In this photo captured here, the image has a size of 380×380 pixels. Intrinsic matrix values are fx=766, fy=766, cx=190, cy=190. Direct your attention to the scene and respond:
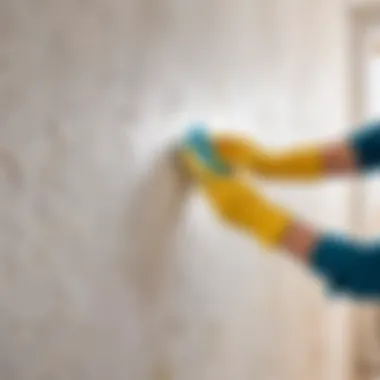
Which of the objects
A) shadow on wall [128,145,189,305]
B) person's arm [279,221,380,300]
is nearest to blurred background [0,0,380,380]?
shadow on wall [128,145,189,305]

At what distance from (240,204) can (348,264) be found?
14 centimetres

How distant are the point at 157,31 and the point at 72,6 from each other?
0.16m

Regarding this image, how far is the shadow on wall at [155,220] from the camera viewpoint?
2.77 ft

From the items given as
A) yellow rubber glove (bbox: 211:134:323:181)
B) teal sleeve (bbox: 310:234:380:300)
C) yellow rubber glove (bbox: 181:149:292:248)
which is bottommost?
teal sleeve (bbox: 310:234:380:300)

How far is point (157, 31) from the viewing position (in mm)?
884

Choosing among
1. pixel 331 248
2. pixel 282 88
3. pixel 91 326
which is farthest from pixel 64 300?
pixel 282 88

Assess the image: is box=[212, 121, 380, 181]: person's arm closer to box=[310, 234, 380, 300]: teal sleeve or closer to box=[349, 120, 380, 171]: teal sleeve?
box=[349, 120, 380, 171]: teal sleeve

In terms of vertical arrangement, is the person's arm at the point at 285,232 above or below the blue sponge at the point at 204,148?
below

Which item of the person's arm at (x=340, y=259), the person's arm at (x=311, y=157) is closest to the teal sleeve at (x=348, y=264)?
the person's arm at (x=340, y=259)

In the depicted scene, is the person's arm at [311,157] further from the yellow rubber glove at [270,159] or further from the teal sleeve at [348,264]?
the teal sleeve at [348,264]

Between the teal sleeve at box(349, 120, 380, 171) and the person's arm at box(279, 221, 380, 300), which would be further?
the teal sleeve at box(349, 120, 380, 171)

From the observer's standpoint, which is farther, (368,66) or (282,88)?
(368,66)

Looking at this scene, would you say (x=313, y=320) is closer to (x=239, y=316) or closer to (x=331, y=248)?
(x=239, y=316)

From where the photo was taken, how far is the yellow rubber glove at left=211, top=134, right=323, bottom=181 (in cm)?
92
